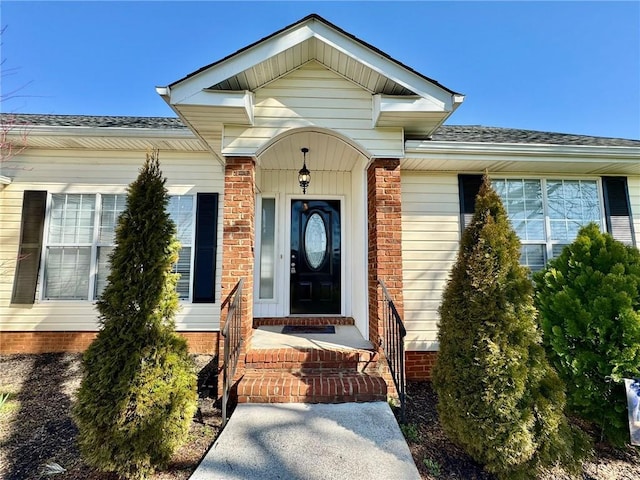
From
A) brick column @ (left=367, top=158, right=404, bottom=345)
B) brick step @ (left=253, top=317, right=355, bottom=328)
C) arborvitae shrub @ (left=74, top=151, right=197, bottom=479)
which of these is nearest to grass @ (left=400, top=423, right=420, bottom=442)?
brick column @ (left=367, top=158, right=404, bottom=345)

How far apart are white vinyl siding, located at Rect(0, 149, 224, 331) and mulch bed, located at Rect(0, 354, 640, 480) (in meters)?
1.15

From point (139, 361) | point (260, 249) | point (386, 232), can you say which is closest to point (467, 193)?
point (386, 232)

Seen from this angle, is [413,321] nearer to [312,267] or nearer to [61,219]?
[312,267]

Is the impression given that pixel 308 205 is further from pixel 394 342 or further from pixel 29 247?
pixel 29 247

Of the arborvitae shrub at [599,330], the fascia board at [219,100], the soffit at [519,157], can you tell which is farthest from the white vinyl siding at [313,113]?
the arborvitae shrub at [599,330]

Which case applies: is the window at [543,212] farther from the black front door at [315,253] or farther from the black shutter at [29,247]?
the black shutter at [29,247]

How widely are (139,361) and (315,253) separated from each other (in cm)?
349

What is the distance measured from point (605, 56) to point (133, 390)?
12278mm

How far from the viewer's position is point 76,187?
16.0 feet

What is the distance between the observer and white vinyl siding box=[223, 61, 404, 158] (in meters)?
3.39

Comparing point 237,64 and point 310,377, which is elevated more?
point 237,64

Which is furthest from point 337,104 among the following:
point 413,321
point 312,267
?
point 413,321

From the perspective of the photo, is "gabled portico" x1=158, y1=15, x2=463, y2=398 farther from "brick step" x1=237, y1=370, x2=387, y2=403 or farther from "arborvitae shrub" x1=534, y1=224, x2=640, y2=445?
"arborvitae shrub" x1=534, y1=224, x2=640, y2=445

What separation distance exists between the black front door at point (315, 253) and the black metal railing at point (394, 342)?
1946mm
